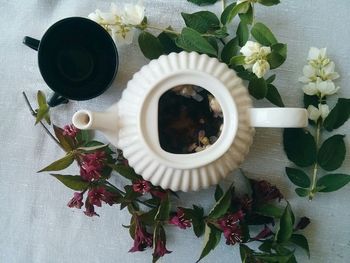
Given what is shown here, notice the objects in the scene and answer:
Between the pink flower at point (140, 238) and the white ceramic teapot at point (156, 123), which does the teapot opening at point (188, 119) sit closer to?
the white ceramic teapot at point (156, 123)

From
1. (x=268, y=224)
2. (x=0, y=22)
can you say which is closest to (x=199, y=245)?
(x=268, y=224)

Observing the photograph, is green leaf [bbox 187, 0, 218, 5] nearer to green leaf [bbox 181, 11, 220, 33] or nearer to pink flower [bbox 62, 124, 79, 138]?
green leaf [bbox 181, 11, 220, 33]

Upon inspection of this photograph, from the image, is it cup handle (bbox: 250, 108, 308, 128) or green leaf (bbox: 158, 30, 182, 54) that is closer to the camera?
A: cup handle (bbox: 250, 108, 308, 128)

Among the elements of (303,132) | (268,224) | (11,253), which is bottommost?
(11,253)

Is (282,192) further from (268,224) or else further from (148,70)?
(148,70)

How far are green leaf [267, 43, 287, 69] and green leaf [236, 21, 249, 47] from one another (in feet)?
0.13

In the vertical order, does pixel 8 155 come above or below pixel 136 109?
below

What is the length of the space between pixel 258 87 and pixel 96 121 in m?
0.21

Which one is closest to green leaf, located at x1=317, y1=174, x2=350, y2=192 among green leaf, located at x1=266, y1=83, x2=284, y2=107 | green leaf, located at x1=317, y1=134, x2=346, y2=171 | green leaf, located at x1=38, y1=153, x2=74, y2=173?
green leaf, located at x1=317, y1=134, x2=346, y2=171

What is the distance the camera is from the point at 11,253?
0.65m

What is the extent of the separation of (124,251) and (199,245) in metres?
0.10

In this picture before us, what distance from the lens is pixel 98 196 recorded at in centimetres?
55

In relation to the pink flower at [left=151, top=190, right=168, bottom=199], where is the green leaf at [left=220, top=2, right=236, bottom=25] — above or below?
above

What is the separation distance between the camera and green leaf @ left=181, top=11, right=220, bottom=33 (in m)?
0.61
